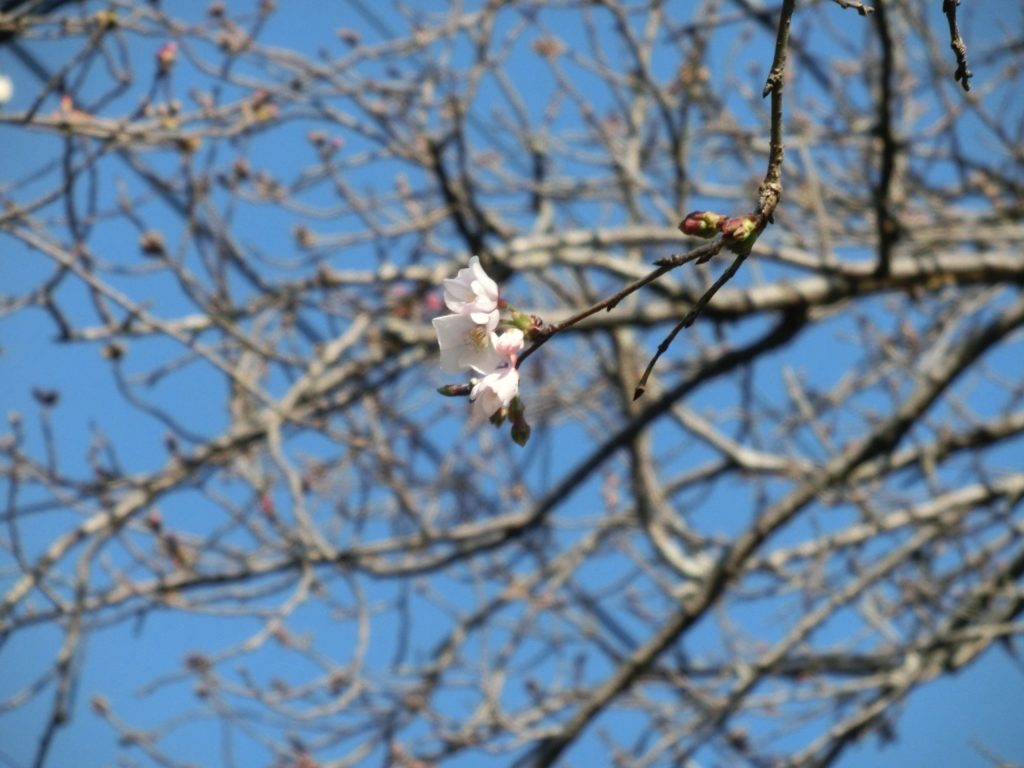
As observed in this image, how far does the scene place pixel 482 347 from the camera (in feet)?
4.10

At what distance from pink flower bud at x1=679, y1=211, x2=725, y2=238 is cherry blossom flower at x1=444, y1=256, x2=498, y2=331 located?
25 centimetres

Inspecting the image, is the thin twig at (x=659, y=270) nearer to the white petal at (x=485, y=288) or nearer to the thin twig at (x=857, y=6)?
the white petal at (x=485, y=288)

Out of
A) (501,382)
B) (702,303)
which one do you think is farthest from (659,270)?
(501,382)

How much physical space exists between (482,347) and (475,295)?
0.06 m

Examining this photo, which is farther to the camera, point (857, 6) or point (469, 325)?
point (469, 325)

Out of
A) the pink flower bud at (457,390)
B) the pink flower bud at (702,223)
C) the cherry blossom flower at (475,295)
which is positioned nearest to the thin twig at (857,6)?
the pink flower bud at (702,223)

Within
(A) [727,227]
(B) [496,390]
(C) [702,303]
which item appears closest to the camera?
(C) [702,303]

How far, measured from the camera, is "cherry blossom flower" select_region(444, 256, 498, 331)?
1207mm

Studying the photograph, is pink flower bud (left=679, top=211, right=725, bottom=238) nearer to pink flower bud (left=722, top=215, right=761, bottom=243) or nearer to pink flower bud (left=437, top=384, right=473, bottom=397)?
pink flower bud (left=722, top=215, right=761, bottom=243)

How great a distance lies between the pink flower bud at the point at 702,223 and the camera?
1.05 metres

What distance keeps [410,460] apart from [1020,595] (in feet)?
7.86

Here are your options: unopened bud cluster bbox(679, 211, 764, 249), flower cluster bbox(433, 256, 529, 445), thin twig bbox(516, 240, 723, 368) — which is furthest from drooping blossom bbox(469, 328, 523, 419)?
unopened bud cluster bbox(679, 211, 764, 249)

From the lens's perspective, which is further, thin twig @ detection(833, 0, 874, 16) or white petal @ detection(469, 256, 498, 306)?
white petal @ detection(469, 256, 498, 306)

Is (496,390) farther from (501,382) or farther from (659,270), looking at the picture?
(659,270)
